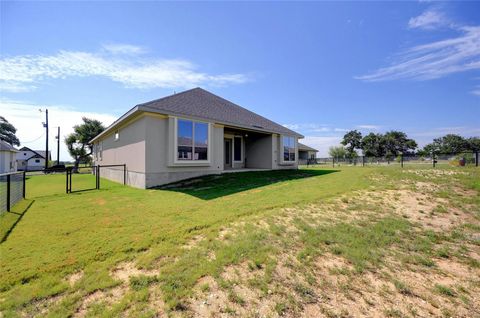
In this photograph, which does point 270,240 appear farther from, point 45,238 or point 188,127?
point 188,127

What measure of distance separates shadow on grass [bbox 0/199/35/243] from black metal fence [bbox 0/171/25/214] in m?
0.18

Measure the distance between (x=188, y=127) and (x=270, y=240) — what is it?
7676mm

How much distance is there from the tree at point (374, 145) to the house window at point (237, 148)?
58010 mm

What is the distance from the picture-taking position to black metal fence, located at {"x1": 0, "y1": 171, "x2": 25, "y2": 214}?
18.6 ft

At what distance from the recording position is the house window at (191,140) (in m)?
9.87

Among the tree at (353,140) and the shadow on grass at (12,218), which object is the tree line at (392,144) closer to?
the tree at (353,140)

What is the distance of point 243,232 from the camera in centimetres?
409

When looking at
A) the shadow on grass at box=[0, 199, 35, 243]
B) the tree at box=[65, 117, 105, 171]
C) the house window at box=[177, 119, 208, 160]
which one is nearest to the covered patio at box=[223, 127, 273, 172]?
the house window at box=[177, 119, 208, 160]

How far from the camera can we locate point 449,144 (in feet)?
201

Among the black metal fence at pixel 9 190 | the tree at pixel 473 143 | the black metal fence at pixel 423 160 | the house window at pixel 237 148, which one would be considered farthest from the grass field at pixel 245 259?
the tree at pixel 473 143

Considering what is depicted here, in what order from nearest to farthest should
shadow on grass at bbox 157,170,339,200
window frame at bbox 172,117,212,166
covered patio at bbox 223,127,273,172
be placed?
shadow on grass at bbox 157,170,339,200 < window frame at bbox 172,117,212,166 < covered patio at bbox 223,127,273,172

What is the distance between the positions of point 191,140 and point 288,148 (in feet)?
30.6

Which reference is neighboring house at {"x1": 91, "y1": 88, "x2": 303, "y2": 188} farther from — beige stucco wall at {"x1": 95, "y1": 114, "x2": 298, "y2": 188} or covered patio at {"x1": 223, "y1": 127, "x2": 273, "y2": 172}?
covered patio at {"x1": 223, "y1": 127, "x2": 273, "y2": 172}

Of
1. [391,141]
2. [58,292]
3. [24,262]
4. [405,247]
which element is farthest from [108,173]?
[391,141]
